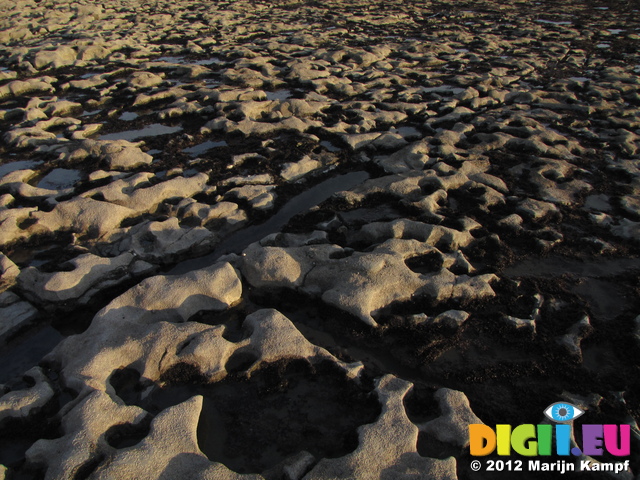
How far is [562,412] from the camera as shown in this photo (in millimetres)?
4465

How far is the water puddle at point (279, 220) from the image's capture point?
676 cm

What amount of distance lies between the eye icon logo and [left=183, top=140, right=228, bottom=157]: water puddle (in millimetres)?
8092

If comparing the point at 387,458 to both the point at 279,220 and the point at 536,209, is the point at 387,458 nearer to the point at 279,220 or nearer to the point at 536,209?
the point at 279,220

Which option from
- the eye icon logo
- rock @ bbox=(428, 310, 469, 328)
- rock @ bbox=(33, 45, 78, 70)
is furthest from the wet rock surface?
rock @ bbox=(33, 45, 78, 70)

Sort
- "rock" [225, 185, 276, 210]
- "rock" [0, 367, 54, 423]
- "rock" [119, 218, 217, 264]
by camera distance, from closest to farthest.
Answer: "rock" [0, 367, 54, 423], "rock" [119, 218, 217, 264], "rock" [225, 185, 276, 210]

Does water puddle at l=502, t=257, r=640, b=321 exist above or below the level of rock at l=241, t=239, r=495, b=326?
below

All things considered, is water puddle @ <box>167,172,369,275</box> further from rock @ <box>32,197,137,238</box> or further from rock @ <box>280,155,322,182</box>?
rock @ <box>32,197,137,238</box>

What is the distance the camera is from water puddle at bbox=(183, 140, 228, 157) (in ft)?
31.9

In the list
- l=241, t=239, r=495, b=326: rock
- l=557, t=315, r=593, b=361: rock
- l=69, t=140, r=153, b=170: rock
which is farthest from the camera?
l=69, t=140, r=153, b=170: rock

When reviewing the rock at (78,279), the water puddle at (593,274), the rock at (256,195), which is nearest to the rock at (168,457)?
the rock at (78,279)

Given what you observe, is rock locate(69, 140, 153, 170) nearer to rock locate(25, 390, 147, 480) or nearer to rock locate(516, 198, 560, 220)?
rock locate(25, 390, 147, 480)

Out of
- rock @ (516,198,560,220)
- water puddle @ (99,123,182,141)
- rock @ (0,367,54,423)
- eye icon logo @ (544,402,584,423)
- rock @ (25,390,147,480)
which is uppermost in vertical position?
rock @ (25,390,147,480)

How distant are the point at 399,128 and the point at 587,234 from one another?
17.2 feet

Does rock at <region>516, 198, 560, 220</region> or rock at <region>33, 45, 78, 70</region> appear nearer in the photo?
rock at <region>516, 198, 560, 220</region>
